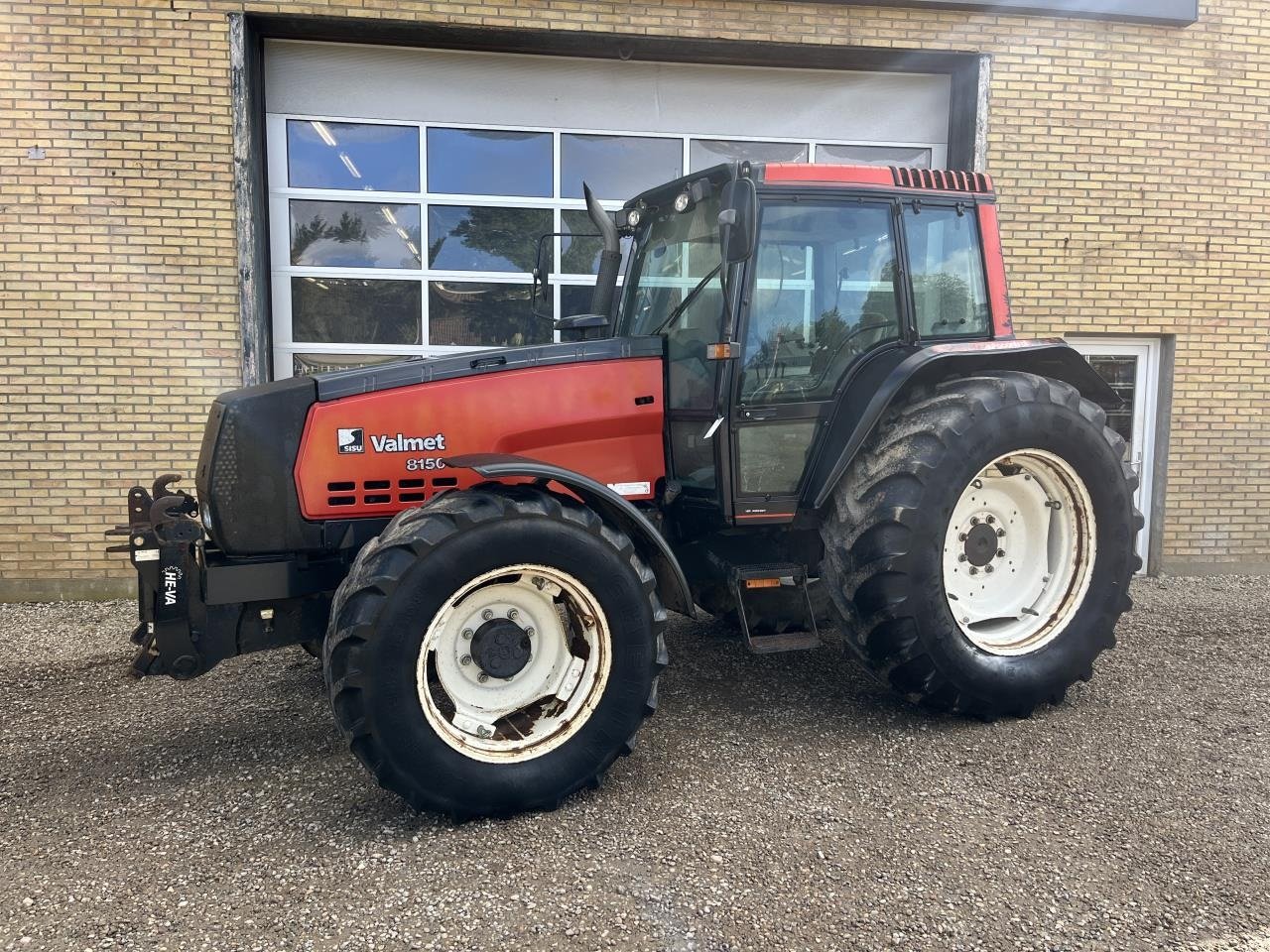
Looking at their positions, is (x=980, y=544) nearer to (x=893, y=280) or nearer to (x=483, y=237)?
(x=893, y=280)

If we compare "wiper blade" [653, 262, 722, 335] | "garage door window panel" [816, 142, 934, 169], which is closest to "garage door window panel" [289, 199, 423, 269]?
"garage door window panel" [816, 142, 934, 169]

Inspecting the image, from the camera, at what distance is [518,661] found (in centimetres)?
300

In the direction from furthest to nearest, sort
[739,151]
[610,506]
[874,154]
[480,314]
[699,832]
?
[874,154] < [739,151] < [480,314] < [610,506] < [699,832]

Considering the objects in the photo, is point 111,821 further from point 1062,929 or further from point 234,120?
point 234,120

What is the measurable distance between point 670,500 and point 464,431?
100cm

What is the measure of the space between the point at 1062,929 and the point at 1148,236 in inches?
249

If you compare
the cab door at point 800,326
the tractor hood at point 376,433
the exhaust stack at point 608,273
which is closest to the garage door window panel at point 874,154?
the exhaust stack at point 608,273

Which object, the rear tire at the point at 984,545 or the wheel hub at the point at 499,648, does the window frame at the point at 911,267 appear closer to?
the rear tire at the point at 984,545

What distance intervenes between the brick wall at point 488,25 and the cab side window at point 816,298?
3541mm

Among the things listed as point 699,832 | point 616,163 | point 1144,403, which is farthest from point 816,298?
point 1144,403

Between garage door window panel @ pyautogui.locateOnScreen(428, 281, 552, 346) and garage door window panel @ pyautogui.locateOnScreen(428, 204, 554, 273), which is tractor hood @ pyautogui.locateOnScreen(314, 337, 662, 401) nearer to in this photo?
garage door window panel @ pyautogui.locateOnScreen(428, 281, 552, 346)

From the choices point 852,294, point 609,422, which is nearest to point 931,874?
point 609,422

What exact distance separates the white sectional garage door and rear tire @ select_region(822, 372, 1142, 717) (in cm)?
394

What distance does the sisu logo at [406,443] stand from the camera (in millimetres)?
3273
